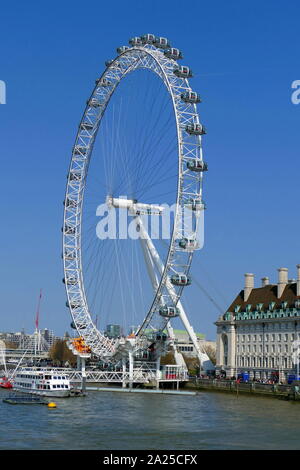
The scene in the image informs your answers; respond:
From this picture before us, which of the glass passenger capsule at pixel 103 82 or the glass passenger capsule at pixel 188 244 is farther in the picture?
the glass passenger capsule at pixel 103 82

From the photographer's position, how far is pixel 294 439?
31.5 m

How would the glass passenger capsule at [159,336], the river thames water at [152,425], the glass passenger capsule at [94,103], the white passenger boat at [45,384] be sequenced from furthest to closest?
the glass passenger capsule at [94,103]
the glass passenger capsule at [159,336]
the white passenger boat at [45,384]
the river thames water at [152,425]

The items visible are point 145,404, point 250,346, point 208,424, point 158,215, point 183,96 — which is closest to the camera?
point 208,424

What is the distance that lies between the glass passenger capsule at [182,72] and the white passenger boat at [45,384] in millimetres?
21601

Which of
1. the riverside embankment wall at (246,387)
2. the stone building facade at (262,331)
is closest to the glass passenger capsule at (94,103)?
the stone building facade at (262,331)

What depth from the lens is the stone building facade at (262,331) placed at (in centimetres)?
6912

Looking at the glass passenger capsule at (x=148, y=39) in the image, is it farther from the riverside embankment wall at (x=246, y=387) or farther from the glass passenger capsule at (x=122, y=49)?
the riverside embankment wall at (x=246, y=387)

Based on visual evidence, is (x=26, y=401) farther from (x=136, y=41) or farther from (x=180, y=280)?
(x=136, y=41)

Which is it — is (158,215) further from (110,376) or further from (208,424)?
(208,424)

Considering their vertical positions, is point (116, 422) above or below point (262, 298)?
below
